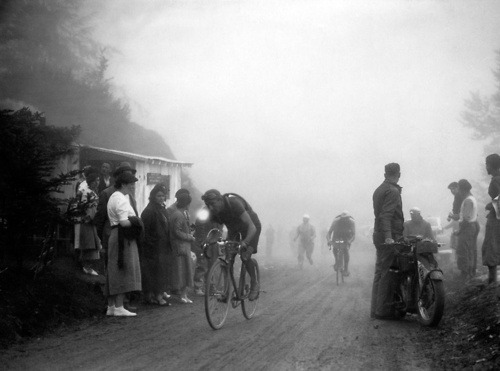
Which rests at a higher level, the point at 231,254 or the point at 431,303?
the point at 231,254

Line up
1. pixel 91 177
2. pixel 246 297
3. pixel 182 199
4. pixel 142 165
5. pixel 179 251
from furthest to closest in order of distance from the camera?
pixel 142 165, pixel 182 199, pixel 91 177, pixel 179 251, pixel 246 297

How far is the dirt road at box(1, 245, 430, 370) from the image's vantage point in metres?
5.70

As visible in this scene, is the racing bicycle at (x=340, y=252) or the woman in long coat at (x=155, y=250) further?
the racing bicycle at (x=340, y=252)

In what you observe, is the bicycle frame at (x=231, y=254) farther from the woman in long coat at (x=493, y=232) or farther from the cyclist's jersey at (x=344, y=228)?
the cyclist's jersey at (x=344, y=228)

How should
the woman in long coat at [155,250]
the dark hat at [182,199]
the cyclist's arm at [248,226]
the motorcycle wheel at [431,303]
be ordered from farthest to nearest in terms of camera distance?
the dark hat at [182,199] < the woman in long coat at [155,250] < the cyclist's arm at [248,226] < the motorcycle wheel at [431,303]

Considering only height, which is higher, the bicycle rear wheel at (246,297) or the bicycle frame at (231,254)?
the bicycle frame at (231,254)

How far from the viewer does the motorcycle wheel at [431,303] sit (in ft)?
25.1

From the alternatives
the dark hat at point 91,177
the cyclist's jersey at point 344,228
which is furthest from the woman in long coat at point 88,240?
the cyclist's jersey at point 344,228

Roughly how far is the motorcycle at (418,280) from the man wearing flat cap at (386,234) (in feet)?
0.39

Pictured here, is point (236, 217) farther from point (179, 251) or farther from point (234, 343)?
point (179, 251)

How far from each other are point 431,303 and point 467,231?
207 inches

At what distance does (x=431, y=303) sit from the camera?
26.2 ft

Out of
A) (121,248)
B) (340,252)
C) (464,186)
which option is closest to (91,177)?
(121,248)

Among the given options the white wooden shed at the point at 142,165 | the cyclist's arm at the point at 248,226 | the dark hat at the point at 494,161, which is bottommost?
the cyclist's arm at the point at 248,226
